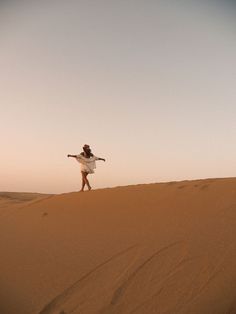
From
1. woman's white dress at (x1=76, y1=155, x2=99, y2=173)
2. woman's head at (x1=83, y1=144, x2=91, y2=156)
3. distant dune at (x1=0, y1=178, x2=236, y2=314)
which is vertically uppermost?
woman's head at (x1=83, y1=144, x2=91, y2=156)

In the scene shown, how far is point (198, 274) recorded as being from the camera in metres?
3.76

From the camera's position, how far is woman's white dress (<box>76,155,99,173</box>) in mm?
10609

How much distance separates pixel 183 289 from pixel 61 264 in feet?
6.18

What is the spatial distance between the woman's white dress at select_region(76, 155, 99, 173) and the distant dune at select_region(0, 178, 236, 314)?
350 cm

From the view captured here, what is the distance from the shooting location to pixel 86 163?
1062cm

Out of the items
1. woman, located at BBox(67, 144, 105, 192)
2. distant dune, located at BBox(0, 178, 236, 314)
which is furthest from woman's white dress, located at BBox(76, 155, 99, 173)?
distant dune, located at BBox(0, 178, 236, 314)

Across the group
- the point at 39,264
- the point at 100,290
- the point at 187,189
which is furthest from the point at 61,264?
the point at 187,189

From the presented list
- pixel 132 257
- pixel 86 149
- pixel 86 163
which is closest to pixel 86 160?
Answer: pixel 86 163

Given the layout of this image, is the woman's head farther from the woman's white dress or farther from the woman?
the woman's white dress

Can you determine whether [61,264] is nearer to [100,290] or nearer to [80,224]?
[100,290]

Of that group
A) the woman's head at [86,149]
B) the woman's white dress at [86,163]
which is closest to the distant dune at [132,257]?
the woman's white dress at [86,163]

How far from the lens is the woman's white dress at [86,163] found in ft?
34.8

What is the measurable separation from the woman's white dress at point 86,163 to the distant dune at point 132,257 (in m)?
3.50

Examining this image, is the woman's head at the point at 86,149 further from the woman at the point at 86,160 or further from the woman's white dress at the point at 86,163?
the woman's white dress at the point at 86,163
